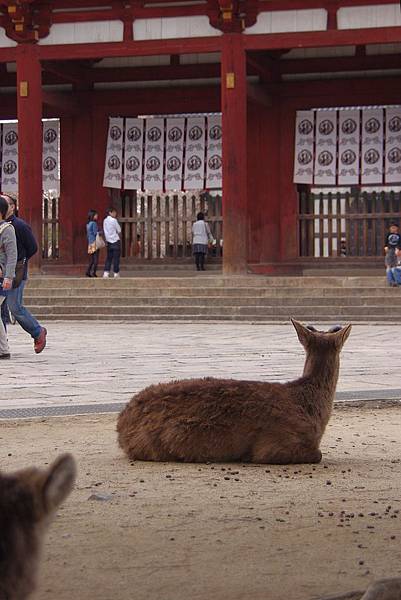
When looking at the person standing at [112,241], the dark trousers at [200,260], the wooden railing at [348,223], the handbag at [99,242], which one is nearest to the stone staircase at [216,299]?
the person standing at [112,241]

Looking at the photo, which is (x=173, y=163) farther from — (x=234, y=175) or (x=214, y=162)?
(x=234, y=175)

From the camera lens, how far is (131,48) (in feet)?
69.9

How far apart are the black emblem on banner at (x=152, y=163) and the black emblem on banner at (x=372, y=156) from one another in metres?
4.35

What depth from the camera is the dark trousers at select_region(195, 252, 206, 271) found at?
23750 mm

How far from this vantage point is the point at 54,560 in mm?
3822

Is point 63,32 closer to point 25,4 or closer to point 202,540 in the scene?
point 25,4

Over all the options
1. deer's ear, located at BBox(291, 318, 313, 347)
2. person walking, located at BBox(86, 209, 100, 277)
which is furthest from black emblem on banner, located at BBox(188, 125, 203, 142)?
deer's ear, located at BBox(291, 318, 313, 347)

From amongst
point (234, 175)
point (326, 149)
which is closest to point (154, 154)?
point (326, 149)

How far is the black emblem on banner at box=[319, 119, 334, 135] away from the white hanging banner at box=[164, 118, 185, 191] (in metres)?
2.90

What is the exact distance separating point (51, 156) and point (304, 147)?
5.49 m

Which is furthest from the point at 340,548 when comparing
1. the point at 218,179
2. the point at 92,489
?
the point at 218,179

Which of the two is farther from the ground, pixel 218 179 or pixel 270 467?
pixel 218 179

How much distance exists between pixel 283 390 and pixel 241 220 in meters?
15.3

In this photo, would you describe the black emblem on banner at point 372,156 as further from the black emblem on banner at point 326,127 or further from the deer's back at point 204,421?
the deer's back at point 204,421
